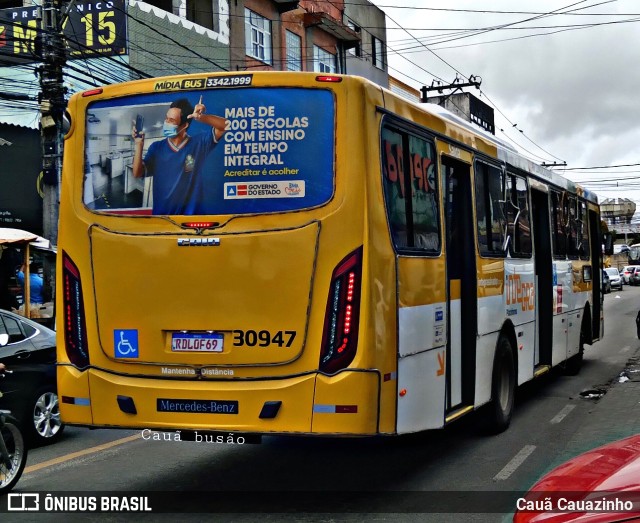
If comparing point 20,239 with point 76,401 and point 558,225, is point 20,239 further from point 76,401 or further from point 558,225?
point 76,401

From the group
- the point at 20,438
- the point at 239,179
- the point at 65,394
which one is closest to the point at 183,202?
the point at 239,179

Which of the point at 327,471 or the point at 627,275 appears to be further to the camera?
the point at 627,275

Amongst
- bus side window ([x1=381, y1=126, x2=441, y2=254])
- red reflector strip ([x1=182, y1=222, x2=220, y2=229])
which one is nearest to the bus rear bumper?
red reflector strip ([x1=182, y1=222, x2=220, y2=229])

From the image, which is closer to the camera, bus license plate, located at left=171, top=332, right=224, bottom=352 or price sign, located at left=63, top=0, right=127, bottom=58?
bus license plate, located at left=171, top=332, right=224, bottom=352

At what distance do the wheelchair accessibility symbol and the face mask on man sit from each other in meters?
1.50

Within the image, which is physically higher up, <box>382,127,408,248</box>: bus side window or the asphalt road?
<box>382,127,408,248</box>: bus side window

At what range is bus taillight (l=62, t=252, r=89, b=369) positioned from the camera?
682 centimetres

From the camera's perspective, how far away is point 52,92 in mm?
17500

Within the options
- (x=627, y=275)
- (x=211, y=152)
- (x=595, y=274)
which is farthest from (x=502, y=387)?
(x=627, y=275)

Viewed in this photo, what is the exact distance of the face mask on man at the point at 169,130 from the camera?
6734 millimetres

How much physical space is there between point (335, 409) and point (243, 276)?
1154 millimetres

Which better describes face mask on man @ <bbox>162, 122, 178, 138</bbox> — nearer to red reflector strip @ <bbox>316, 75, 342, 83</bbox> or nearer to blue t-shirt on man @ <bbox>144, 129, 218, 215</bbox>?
blue t-shirt on man @ <bbox>144, 129, 218, 215</bbox>

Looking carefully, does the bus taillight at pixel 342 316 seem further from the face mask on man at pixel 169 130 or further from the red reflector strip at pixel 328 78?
the face mask on man at pixel 169 130

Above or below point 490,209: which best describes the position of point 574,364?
below
